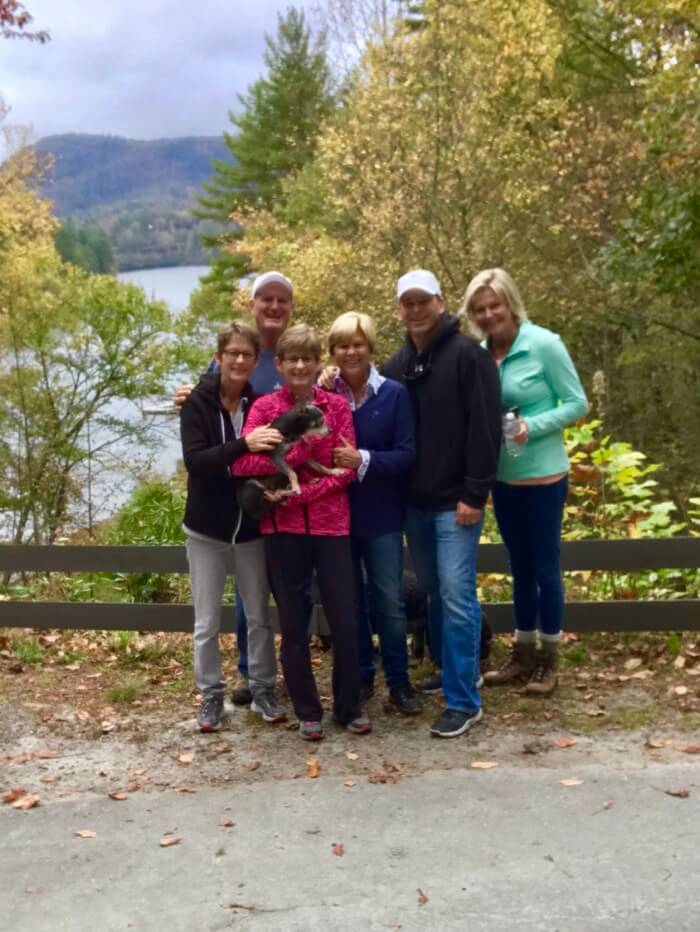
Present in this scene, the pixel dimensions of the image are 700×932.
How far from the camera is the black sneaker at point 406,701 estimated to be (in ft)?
15.8

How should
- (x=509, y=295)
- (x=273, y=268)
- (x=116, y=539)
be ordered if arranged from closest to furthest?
(x=509, y=295)
(x=116, y=539)
(x=273, y=268)

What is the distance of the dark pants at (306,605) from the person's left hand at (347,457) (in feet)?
1.20

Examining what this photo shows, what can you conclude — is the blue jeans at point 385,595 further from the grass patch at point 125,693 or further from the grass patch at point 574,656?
the grass patch at point 125,693

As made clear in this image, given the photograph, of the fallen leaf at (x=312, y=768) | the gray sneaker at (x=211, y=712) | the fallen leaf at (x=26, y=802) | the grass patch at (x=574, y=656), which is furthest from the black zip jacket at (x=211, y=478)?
the grass patch at (x=574, y=656)

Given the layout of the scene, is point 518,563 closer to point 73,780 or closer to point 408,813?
point 408,813

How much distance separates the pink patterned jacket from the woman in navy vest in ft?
0.32

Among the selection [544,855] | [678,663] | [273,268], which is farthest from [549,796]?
[273,268]

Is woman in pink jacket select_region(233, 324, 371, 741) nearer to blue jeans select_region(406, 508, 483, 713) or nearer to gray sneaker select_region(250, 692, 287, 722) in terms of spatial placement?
gray sneaker select_region(250, 692, 287, 722)

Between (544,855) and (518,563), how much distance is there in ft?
5.94

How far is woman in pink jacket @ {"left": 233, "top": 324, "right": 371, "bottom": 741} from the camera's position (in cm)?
443

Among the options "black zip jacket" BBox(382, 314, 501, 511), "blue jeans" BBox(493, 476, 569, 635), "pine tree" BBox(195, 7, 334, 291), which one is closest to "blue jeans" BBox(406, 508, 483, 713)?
"black zip jacket" BBox(382, 314, 501, 511)

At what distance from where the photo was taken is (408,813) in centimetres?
382

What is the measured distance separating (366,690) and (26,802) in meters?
1.79

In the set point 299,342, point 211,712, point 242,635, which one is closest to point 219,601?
point 242,635
